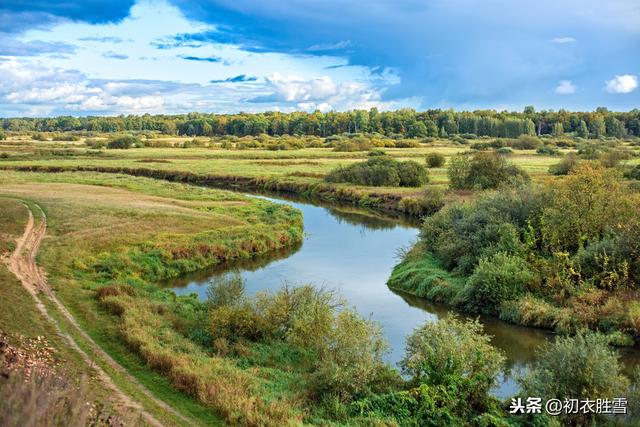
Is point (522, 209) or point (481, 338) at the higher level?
point (522, 209)

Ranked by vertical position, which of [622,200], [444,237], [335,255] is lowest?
[335,255]

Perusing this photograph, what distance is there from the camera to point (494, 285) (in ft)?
90.3

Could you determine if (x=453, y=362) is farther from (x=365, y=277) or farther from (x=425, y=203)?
(x=425, y=203)

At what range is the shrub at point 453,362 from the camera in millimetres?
17266

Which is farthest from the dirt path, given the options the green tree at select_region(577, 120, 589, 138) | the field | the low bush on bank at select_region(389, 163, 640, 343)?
the green tree at select_region(577, 120, 589, 138)

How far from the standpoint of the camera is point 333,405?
1631cm

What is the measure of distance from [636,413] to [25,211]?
40297mm

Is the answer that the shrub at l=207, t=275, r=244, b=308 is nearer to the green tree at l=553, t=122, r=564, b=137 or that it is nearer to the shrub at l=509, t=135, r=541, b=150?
the shrub at l=509, t=135, r=541, b=150

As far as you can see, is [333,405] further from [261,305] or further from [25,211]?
[25,211]

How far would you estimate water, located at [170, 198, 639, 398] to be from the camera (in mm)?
23984

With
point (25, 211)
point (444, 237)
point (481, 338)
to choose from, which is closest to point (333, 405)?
point (481, 338)

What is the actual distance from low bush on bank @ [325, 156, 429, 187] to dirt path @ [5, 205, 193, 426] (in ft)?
140

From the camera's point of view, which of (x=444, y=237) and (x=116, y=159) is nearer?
(x=444, y=237)

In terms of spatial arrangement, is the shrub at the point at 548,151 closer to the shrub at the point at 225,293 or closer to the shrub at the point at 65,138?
the shrub at the point at 225,293
